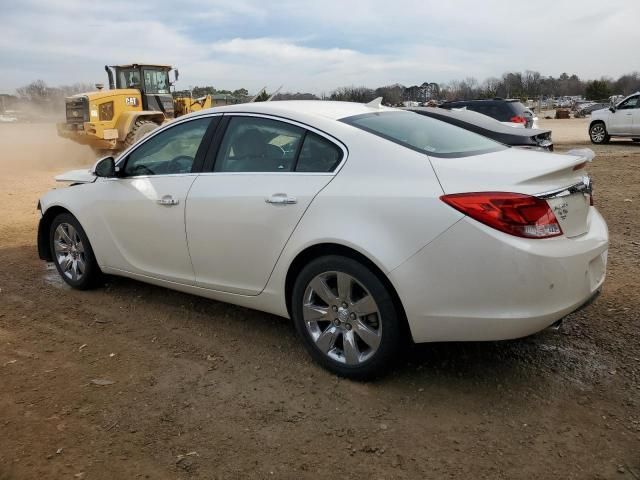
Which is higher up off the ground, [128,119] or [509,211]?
[128,119]

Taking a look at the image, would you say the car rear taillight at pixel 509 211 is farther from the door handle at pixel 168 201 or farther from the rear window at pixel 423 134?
the door handle at pixel 168 201

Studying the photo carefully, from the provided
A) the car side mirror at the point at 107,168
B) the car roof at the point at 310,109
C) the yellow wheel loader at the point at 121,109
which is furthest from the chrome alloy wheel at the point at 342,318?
the yellow wheel loader at the point at 121,109

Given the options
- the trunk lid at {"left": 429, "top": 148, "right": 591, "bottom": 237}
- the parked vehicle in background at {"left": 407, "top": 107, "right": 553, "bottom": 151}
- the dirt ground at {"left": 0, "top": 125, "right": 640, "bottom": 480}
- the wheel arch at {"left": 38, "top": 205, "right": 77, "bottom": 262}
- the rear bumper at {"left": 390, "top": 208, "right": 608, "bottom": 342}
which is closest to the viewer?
the dirt ground at {"left": 0, "top": 125, "right": 640, "bottom": 480}

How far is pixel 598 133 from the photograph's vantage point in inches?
744

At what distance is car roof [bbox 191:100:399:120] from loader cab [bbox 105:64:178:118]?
1433 cm

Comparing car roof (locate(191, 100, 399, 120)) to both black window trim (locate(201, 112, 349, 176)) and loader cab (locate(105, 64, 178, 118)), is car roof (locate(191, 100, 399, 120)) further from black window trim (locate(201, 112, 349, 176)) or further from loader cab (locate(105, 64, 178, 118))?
loader cab (locate(105, 64, 178, 118))

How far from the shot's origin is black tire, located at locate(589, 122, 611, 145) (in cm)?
1866

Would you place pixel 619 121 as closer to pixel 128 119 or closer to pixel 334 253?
pixel 128 119

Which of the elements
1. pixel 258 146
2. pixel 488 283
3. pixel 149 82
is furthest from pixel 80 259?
pixel 149 82

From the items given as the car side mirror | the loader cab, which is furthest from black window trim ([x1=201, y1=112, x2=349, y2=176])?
the loader cab

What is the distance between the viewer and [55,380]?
134 inches

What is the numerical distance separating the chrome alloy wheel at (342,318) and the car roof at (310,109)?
109 cm

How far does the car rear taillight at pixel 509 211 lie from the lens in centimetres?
274

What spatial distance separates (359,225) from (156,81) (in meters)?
16.4
